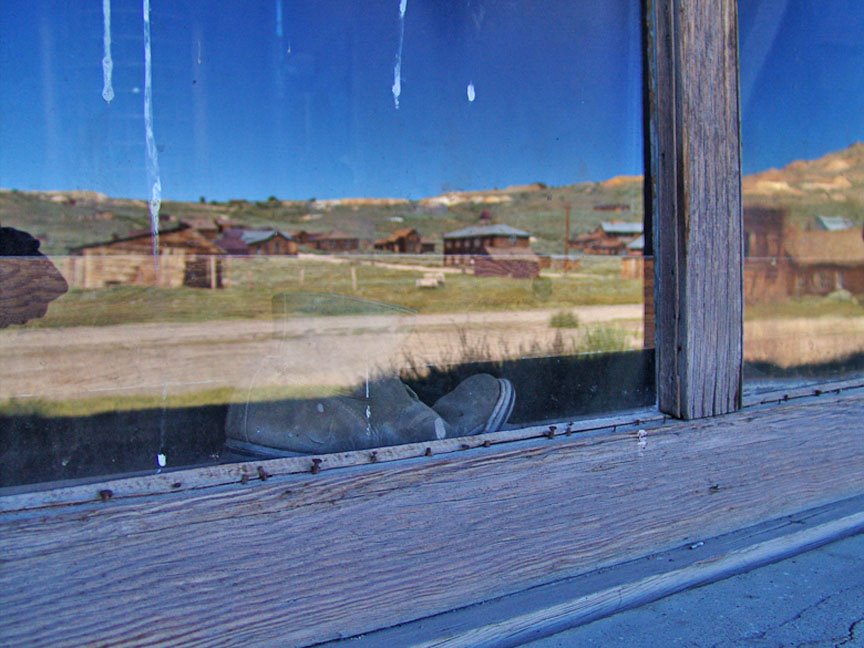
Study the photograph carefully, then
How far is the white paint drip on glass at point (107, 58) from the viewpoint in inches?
139

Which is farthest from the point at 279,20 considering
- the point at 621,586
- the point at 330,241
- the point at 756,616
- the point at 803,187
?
the point at 756,616

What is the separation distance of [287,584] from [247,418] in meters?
0.62

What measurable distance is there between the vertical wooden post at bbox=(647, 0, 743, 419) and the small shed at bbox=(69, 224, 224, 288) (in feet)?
11.6

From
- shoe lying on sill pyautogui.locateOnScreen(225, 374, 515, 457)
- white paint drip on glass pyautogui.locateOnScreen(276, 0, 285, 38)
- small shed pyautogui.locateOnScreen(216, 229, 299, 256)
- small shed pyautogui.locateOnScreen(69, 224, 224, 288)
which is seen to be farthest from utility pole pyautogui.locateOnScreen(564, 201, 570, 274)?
shoe lying on sill pyautogui.locateOnScreen(225, 374, 515, 457)

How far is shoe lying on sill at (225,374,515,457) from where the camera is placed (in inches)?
71.5

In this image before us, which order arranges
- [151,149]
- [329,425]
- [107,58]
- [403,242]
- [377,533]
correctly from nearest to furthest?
[377,533]
[329,425]
[107,58]
[151,149]
[403,242]

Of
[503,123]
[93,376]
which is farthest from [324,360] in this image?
[503,123]

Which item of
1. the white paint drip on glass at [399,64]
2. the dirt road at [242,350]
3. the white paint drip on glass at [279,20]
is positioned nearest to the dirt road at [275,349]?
the dirt road at [242,350]

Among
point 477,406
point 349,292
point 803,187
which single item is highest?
point 803,187

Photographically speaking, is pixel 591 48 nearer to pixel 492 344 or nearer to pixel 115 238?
pixel 492 344

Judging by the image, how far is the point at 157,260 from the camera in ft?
15.9

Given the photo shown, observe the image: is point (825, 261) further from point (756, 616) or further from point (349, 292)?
point (349, 292)

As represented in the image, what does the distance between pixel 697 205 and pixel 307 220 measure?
3.61m

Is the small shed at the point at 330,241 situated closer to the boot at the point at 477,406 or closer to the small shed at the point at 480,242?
the small shed at the point at 480,242
